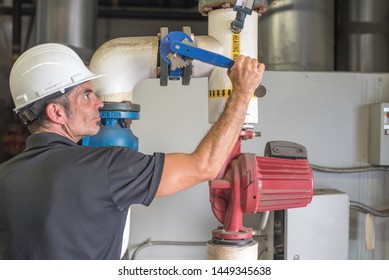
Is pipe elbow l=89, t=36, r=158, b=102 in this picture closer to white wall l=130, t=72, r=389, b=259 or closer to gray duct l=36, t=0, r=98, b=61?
white wall l=130, t=72, r=389, b=259

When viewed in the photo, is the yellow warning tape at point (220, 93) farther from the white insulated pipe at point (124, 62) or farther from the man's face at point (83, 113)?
the man's face at point (83, 113)

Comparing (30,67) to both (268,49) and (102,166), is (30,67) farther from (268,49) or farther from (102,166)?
(268,49)

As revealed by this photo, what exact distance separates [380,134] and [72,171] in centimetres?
126

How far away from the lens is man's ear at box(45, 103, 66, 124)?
92 cm

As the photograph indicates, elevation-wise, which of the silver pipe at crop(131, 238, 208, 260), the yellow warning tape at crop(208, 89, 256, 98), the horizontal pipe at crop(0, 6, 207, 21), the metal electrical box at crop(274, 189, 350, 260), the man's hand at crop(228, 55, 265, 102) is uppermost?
the horizontal pipe at crop(0, 6, 207, 21)

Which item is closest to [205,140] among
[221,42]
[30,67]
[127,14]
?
[221,42]

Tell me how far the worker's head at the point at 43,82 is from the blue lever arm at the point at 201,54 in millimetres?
208

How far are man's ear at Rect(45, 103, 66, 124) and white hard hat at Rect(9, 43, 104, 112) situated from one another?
0.03 meters

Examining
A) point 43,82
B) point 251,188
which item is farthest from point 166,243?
point 43,82

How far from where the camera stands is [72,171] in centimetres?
81

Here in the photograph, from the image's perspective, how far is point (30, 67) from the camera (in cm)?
93

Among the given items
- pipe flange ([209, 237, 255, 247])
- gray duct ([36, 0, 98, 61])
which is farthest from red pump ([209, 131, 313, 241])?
gray duct ([36, 0, 98, 61])

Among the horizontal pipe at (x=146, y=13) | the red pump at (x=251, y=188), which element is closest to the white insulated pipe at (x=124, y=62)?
the red pump at (x=251, y=188)

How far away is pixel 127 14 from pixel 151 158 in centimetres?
258
